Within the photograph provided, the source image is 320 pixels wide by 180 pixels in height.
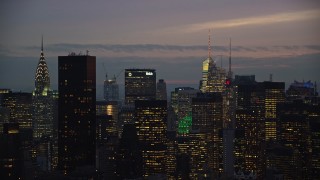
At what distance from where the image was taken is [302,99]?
1226 inches

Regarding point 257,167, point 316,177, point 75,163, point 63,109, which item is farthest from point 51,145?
point 316,177

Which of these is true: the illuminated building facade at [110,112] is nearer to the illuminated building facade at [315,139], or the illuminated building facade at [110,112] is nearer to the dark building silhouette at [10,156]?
the dark building silhouette at [10,156]

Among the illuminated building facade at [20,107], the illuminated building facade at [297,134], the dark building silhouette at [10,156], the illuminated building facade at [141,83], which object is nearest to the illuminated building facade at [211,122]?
the illuminated building facade at [141,83]

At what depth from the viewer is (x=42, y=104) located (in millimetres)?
30297

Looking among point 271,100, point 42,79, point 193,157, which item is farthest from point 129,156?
point 271,100

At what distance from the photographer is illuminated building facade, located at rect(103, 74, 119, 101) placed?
33.0 metres

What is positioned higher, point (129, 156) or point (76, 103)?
point (76, 103)

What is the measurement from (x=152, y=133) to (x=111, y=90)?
712cm

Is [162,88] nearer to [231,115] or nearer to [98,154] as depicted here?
[231,115]

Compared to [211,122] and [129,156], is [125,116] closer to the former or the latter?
[211,122]

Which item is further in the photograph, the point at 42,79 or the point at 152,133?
the point at 42,79

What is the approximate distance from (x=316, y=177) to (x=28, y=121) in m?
12.2

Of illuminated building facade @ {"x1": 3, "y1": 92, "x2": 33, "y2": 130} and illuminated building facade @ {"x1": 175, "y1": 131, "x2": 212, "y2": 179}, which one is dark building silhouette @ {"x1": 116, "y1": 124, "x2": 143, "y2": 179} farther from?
illuminated building facade @ {"x1": 3, "y1": 92, "x2": 33, "y2": 130}

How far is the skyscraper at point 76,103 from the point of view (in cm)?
2591
